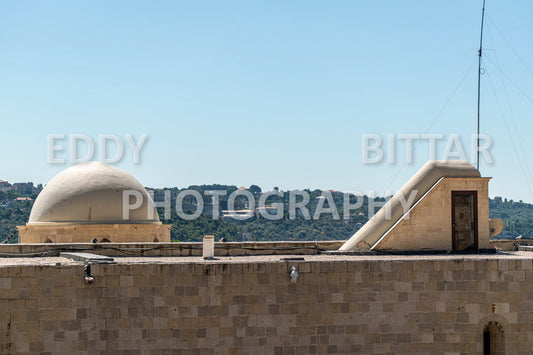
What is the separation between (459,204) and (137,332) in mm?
9338

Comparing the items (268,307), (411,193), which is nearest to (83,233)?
(411,193)

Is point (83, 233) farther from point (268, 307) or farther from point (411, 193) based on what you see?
point (268, 307)

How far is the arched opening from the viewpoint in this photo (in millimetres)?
15328

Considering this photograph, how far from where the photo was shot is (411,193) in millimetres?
18500

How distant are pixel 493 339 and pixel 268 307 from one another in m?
5.10

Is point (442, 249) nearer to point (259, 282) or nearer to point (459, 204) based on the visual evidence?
point (459, 204)

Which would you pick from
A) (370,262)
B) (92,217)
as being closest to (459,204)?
(370,262)

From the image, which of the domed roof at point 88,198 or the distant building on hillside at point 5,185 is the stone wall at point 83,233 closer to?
the domed roof at point 88,198

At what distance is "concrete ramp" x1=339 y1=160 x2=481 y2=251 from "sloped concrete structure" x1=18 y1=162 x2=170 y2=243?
1080 cm

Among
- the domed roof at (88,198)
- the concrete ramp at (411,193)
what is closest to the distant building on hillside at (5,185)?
the domed roof at (88,198)

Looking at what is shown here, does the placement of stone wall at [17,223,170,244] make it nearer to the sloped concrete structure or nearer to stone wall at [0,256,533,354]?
the sloped concrete structure

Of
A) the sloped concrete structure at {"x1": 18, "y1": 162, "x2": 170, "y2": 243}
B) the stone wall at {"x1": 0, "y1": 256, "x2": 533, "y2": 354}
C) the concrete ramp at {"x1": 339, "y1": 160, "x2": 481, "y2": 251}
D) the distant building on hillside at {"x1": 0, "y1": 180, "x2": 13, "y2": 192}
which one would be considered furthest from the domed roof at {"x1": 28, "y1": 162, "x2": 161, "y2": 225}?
the distant building on hillside at {"x1": 0, "y1": 180, "x2": 13, "y2": 192}

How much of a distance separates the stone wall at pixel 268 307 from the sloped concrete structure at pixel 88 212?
1198 centimetres

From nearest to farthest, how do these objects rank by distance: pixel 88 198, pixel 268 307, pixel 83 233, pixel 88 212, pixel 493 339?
pixel 268 307 → pixel 493 339 → pixel 83 233 → pixel 88 212 → pixel 88 198
